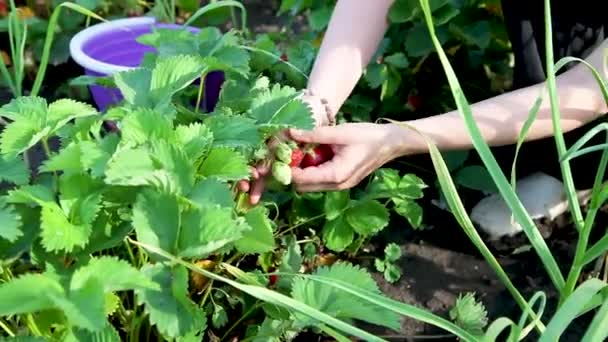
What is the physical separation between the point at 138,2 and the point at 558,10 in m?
1.03

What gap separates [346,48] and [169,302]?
696mm

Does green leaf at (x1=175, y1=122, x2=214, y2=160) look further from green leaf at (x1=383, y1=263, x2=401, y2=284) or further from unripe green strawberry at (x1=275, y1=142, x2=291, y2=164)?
green leaf at (x1=383, y1=263, x2=401, y2=284)

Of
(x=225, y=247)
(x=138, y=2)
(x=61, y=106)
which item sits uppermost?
(x=61, y=106)

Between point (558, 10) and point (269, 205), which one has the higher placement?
point (558, 10)

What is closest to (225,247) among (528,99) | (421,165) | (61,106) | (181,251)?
(181,251)

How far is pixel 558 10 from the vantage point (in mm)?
1661

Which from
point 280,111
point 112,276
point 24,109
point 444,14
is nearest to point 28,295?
point 112,276

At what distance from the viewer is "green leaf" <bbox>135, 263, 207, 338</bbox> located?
950mm

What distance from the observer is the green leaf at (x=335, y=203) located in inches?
56.3

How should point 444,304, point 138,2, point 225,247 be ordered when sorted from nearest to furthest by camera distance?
point 225,247
point 444,304
point 138,2

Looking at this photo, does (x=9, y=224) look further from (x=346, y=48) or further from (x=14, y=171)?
(x=346, y=48)

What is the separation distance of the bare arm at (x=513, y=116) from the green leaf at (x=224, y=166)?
1.17 feet

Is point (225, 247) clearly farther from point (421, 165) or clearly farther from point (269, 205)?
point (421, 165)

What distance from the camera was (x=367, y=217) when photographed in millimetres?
1445
